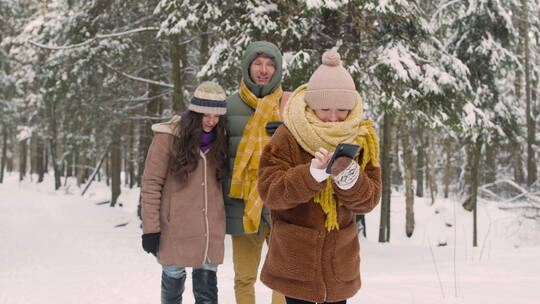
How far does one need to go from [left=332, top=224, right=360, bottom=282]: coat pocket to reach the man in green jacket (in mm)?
1124

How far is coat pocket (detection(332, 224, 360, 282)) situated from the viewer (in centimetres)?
240

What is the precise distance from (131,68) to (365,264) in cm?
859

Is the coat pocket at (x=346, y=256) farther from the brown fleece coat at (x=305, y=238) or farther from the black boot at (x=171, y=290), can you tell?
the black boot at (x=171, y=290)

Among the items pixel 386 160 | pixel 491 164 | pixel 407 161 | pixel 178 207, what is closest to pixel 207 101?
pixel 178 207

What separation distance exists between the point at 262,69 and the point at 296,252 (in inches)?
68.5

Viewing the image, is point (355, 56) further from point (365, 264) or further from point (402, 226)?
point (402, 226)

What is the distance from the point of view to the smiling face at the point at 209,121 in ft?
11.3

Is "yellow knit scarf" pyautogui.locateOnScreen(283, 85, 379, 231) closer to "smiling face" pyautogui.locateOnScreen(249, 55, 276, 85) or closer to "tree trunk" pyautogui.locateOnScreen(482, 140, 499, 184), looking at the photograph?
"smiling face" pyautogui.locateOnScreen(249, 55, 276, 85)

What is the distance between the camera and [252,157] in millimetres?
3514

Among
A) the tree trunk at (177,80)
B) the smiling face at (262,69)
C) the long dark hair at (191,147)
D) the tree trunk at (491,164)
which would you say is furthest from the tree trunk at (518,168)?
the long dark hair at (191,147)

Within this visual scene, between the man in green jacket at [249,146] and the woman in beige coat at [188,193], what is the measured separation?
0.12 m

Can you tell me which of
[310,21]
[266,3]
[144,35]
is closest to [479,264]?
[310,21]

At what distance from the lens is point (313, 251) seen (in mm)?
2357

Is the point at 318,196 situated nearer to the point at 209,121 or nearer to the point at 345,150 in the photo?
the point at 345,150
